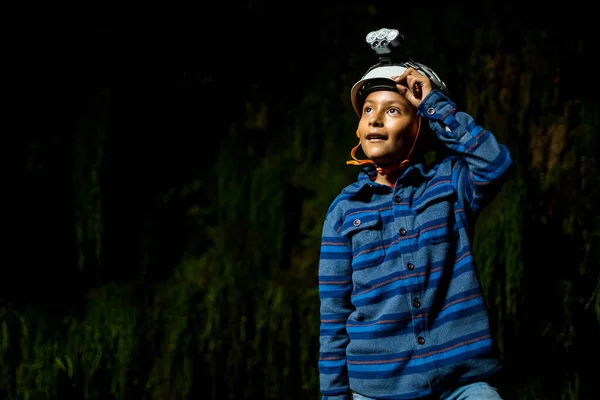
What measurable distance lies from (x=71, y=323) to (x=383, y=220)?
73.2 inches

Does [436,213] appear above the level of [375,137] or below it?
below

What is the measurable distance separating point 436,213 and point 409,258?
0.45 ft

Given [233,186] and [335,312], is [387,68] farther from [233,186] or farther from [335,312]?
[233,186]

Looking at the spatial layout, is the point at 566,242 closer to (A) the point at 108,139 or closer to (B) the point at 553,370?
(B) the point at 553,370

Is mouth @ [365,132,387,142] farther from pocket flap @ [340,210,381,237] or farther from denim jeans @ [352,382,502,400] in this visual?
denim jeans @ [352,382,502,400]

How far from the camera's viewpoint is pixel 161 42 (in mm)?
3197

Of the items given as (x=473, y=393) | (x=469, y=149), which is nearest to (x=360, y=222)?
(x=469, y=149)

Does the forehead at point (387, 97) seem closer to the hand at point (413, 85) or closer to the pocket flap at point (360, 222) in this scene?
the hand at point (413, 85)

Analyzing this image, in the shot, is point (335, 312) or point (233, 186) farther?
point (233, 186)

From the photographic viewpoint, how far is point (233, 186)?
313 cm

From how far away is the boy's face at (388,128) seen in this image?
5.75 feet

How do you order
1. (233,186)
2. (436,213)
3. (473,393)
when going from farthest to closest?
(233,186) < (436,213) < (473,393)

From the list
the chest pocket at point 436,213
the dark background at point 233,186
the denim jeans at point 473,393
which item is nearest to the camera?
the denim jeans at point 473,393

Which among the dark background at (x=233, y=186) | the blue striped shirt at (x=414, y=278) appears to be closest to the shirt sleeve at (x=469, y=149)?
the blue striped shirt at (x=414, y=278)
